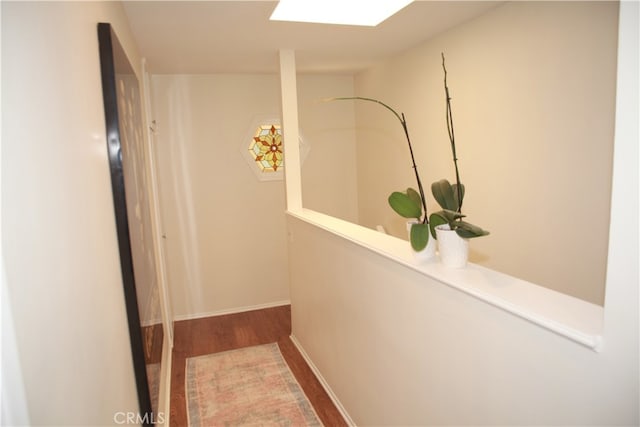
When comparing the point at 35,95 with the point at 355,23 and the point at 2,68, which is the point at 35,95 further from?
the point at 355,23

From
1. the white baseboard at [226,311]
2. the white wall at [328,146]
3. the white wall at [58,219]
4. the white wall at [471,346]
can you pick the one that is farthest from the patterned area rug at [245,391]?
the white wall at [328,146]

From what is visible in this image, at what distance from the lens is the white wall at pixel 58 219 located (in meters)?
0.66

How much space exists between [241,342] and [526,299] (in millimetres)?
2940

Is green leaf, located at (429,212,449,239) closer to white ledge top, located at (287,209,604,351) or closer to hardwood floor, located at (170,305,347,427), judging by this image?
white ledge top, located at (287,209,604,351)

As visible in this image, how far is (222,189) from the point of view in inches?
166

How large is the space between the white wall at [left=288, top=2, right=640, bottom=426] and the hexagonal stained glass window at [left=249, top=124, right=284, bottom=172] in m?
1.86

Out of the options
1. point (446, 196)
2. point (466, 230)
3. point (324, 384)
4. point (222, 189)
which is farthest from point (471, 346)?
point (222, 189)

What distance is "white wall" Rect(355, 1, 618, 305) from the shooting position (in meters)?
1.91

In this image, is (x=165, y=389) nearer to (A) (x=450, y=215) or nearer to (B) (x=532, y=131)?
(A) (x=450, y=215)

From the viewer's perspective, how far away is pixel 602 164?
1881mm

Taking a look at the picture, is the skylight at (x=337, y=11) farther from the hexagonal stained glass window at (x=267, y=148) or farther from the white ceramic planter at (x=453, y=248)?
the hexagonal stained glass window at (x=267, y=148)

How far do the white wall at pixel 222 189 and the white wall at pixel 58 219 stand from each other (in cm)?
282

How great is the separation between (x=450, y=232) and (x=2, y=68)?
50.1 inches

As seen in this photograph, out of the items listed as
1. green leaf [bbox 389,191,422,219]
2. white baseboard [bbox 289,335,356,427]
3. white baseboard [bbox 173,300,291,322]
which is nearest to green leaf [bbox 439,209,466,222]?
green leaf [bbox 389,191,422,219]
